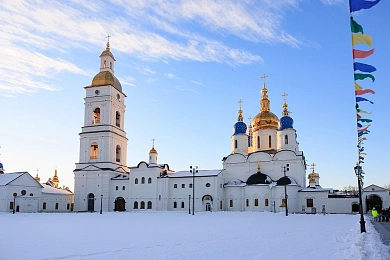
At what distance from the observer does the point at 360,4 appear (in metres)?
7.76

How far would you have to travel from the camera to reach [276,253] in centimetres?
1066

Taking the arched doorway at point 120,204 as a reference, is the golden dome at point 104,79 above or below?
above

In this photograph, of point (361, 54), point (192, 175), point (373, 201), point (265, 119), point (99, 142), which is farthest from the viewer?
point (265, 119)

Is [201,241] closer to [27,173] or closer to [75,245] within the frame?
[75,245]

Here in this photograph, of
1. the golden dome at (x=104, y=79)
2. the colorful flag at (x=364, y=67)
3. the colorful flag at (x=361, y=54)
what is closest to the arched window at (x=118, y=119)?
the golden dome at (x=104, y=79)

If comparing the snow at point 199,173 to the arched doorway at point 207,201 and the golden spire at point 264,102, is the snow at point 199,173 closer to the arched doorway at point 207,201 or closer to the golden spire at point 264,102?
the arched doorway at point 207,201

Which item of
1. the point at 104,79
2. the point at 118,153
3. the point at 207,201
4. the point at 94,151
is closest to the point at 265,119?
the point at 207,201

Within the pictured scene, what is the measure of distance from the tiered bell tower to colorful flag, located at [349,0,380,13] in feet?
166

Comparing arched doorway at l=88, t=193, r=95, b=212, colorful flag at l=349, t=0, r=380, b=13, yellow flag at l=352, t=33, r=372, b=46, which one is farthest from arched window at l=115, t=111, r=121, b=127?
Answer: colorful flag at l=349, t=0, r=380, b=13

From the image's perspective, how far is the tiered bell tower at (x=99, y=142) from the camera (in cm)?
5622

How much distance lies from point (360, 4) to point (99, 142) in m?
51.9

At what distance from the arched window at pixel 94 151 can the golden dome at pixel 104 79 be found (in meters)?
8.95

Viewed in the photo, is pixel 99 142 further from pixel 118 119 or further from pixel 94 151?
pixel 118 119

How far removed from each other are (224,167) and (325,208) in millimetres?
14960
